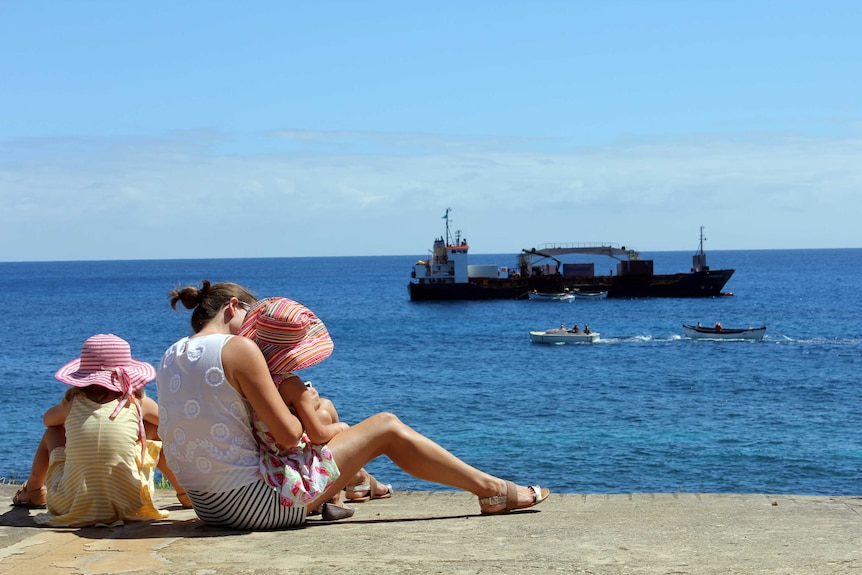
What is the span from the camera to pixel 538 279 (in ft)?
262

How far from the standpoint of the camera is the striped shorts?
424cm

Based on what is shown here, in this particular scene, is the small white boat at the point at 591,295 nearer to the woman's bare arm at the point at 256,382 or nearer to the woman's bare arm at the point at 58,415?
the woman's bare arm at the point at 58,415

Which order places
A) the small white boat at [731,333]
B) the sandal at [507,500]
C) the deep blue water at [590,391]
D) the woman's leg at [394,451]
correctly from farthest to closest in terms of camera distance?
the small white boat at [731,333] < the deep blue water at [590,391] < the sandal at [507,500] < the woman's leg at [394,451]

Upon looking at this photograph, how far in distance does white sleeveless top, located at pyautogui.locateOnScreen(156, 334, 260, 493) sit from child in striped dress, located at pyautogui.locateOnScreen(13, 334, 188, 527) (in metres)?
0.49

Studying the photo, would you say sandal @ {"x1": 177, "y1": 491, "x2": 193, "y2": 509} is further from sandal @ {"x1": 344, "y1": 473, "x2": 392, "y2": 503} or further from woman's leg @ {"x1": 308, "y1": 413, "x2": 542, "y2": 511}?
woman's leg @ {"x1": 308, "y1": 413, "x2": 542, "y2": 511}

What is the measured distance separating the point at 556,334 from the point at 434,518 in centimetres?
4309

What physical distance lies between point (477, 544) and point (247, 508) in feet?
3.31

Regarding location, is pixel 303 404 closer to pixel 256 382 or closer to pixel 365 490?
pixel 256 382

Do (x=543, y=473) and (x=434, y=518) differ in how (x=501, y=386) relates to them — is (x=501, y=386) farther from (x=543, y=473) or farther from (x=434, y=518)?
(x=434, y=518)

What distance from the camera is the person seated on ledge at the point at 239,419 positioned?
4.05m

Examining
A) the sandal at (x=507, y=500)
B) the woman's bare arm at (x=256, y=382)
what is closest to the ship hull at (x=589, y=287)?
the sandal at (x=507, y=500)

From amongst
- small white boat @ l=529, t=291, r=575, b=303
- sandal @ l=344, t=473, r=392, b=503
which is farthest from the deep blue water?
small white boat @ l=529, t=291, r=575, b=303

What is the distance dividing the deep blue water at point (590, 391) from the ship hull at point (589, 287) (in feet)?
23.1

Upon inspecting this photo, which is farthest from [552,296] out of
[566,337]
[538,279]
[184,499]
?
[184,499]
